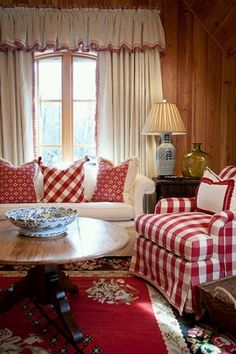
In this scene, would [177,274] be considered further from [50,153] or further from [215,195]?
[50,153]

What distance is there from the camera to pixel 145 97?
3738 millimetres

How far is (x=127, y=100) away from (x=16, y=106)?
1185 millimetres

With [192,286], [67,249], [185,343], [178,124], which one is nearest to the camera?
[67,249]

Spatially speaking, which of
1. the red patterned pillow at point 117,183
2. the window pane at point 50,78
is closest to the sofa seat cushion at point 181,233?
the red patterned pillow at point 117,183

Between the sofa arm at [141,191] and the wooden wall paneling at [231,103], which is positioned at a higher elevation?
the wooden wall paneling at [231,103]

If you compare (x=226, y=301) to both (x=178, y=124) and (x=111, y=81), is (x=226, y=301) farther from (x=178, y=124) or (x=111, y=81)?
(x=111, y=81)

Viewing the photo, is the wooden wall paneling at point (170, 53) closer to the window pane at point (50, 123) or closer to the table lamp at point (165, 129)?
the table lamp at point (165, 129)

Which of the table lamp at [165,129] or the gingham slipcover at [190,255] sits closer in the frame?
the gingham slipcover at [190,255]

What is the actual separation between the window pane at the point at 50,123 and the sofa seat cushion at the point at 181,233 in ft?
5.79

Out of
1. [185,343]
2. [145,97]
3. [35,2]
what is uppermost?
[35,2]

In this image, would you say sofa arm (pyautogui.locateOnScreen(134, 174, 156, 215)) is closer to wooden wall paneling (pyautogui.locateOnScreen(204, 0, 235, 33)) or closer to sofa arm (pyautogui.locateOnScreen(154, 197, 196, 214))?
sofa arm (pyautogui.locateOnScreen(154, 197, 196, 214))

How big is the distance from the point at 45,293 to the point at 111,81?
2486mm

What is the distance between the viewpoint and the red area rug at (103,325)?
1721mm

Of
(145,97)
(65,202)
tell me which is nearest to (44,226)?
(65,202)
